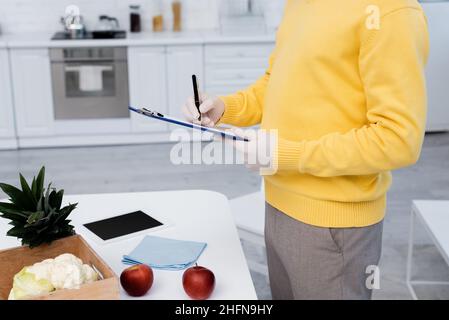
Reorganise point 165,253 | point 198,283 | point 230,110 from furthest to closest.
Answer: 1. point 230,110
2. point 165,253
3. point 198,283

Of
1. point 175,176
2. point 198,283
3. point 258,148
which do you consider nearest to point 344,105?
point 258,148

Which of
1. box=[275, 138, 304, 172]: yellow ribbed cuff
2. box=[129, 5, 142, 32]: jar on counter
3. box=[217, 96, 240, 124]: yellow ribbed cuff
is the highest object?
box=[129, 5, 142, 32]: jar on counter

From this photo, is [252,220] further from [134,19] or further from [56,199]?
[134,19]

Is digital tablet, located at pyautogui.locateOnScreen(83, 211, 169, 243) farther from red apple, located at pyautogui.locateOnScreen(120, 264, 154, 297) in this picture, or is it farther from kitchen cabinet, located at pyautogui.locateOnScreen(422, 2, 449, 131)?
kitchen cabinet, located at pyautogui.locateOnScreen(422, 2, 449, 131)

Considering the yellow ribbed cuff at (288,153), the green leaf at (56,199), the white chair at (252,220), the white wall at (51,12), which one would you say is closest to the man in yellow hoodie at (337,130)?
the yellow ribbed cuff at (288,153)

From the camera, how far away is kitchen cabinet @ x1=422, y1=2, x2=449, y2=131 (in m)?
4.94

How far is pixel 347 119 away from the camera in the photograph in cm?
138

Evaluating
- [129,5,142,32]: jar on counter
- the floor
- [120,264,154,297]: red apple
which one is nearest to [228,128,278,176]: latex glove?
[120,264,154,297]: red apple

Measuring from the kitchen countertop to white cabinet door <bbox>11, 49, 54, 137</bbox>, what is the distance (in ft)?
0.22

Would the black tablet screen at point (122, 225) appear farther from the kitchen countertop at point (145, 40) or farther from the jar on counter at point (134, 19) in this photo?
the jar on counter at point (134, 19)

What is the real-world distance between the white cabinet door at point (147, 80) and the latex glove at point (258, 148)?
3669 mm

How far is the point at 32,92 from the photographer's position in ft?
16.0

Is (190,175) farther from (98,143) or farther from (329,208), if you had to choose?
(329,208)

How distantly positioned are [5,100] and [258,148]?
13.1ft
